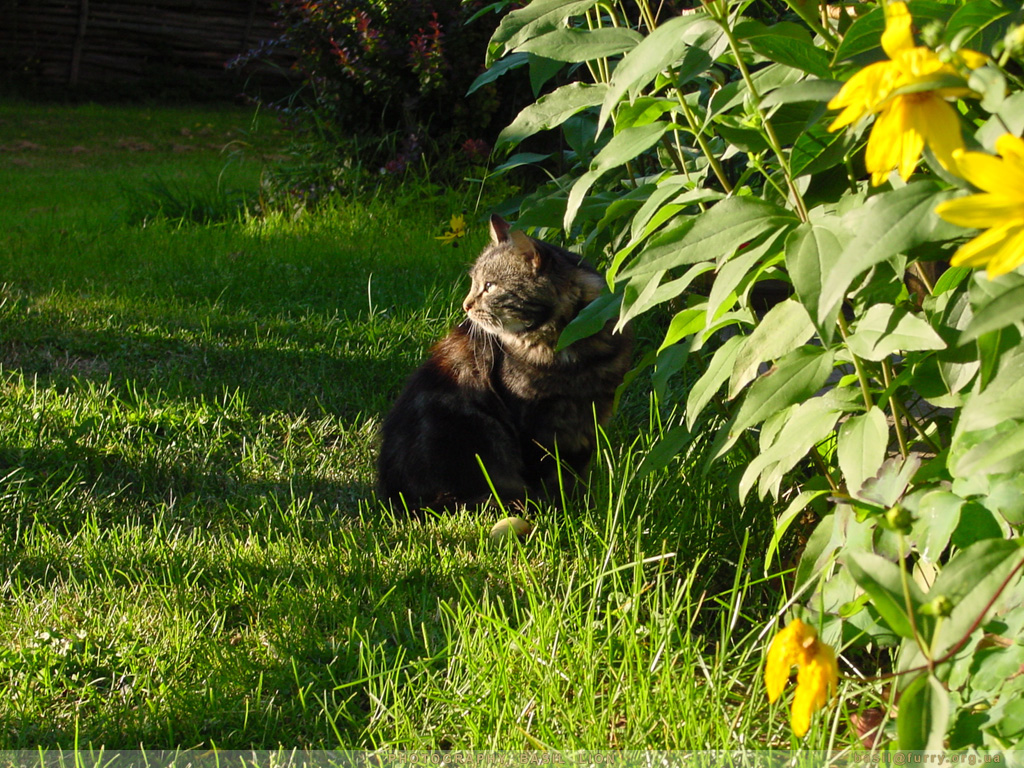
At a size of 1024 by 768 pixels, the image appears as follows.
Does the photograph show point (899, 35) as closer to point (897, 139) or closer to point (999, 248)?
point (897, 139)

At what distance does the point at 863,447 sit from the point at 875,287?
9.7 inches

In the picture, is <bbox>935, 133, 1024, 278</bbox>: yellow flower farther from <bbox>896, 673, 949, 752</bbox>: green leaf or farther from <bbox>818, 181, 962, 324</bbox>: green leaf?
<bbox>896, 673, 949, 752</bbox>: green leaf

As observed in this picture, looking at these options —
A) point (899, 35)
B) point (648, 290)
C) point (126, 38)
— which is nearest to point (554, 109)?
point (648, 290)

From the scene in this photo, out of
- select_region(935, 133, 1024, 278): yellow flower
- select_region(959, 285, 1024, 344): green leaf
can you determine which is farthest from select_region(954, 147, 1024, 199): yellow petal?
select_region(959, 285, 1024, 344): green leaf

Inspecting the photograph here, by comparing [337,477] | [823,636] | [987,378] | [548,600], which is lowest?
[337,477]

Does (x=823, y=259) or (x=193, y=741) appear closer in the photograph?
(x=823, y=259)

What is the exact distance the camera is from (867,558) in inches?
37.5

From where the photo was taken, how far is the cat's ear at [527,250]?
2760 millimetres

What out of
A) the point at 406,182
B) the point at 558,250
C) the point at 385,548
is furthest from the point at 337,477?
the point at 406,182

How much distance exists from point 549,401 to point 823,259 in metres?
1.67

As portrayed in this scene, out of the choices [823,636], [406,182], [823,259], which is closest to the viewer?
[823,259]

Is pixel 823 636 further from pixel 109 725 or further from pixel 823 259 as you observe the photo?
pixel 109 725

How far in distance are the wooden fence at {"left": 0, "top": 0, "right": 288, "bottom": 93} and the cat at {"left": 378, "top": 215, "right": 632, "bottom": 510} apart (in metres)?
9.81

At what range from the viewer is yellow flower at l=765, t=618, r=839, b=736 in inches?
36.7
